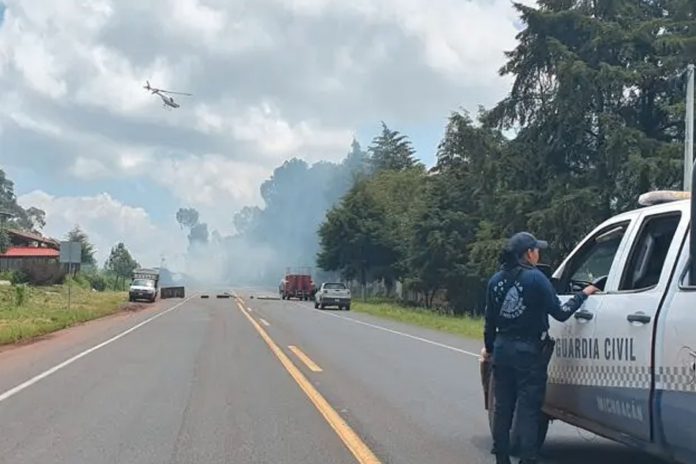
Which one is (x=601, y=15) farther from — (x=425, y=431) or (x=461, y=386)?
(x=425, y=431)

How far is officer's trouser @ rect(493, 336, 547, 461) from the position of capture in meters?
6.45

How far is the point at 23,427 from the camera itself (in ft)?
30.2

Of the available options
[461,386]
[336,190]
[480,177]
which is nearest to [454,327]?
[480,177]

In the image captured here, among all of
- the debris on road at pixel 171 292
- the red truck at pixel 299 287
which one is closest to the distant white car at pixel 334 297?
the red truck at pixel 299 287

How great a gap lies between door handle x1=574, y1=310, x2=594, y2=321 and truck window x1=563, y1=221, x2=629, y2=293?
1.49 feet

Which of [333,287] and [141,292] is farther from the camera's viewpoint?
[141,292]

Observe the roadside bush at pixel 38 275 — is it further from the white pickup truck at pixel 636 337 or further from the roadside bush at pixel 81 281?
the white pickup truck at pixel 636 337

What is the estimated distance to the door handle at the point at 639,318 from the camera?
5430 mm

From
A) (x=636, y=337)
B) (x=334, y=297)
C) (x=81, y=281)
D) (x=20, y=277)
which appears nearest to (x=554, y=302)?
(x=636, y=337)

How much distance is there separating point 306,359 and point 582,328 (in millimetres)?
→ 11005

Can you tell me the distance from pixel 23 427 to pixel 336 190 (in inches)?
6555

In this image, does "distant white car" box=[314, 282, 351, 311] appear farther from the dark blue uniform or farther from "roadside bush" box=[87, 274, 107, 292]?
"roadside bush" box=[87, 274, 107, 292]

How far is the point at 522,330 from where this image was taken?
6.45 meters

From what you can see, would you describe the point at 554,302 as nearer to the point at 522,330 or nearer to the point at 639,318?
the point at 522,330
